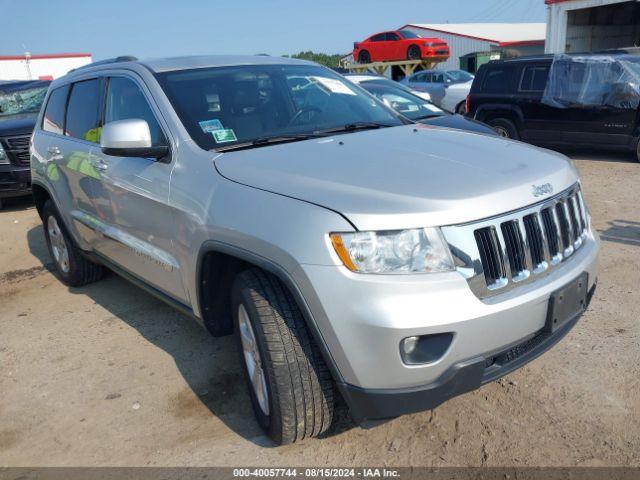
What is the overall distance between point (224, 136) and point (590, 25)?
1951cm

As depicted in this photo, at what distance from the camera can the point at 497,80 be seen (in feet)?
34.7

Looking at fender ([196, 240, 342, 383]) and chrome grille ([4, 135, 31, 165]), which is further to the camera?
chrome grille ([4, 135, 31, 165])

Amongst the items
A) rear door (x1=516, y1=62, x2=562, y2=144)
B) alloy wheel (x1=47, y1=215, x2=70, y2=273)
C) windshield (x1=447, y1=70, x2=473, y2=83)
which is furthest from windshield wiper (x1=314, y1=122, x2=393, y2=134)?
windshield (x1=447, y1=70, x2=473, y2=83)

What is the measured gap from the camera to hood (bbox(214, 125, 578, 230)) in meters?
2.24

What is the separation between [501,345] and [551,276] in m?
0.42

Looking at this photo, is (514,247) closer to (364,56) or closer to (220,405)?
(220,405)

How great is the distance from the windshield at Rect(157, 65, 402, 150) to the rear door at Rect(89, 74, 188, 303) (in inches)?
7.8

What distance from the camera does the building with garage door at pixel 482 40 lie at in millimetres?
34375

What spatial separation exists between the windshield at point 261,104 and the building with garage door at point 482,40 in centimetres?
2915

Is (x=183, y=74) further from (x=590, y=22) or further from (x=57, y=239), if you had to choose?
(x=590, y=22)

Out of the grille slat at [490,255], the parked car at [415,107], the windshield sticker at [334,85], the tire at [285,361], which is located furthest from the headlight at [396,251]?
the parked car at [415,107]

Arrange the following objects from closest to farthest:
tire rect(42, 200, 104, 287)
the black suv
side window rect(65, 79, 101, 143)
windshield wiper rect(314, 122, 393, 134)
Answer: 1. windshield wiper rect(314, 122, 393, 134)
2. side window rect(65, 79, 101, 143)
3. tire rect(42, 200, 104, 287)
4. the black suv

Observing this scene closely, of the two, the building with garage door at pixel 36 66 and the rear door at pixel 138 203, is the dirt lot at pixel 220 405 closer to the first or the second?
the rear door at pixel 138 203

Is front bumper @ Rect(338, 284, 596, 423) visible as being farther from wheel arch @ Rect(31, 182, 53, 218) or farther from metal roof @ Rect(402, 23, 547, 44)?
metal roof @ Rect(402, 23, 547, 44)
